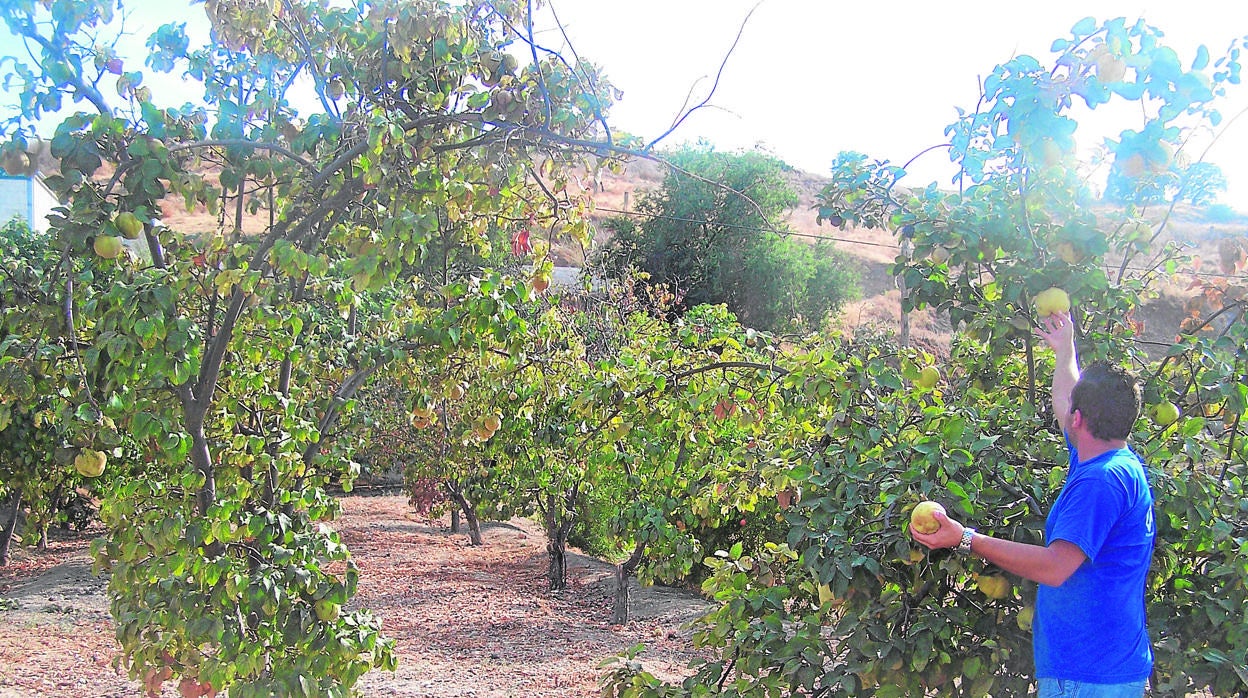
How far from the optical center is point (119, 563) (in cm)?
293

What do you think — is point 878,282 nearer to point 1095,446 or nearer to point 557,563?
point 557,563

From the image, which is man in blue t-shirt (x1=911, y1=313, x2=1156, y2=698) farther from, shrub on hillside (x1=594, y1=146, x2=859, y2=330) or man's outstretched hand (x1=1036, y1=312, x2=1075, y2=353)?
shrub on hillside (x1=594, y1=146, x2=859, y2=330)

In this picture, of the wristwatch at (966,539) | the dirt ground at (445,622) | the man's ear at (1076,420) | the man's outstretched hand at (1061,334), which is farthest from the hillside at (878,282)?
the wristwatch at (966,539)

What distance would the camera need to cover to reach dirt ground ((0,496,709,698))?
18.8 feet

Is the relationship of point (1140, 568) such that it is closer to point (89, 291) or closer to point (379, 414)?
point (89, 291)

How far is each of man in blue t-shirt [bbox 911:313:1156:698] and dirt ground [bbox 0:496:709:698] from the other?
3982mm

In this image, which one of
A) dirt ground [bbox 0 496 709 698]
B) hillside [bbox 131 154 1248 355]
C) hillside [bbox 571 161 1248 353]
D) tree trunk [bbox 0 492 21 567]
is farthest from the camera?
hillside [bbox 571 161 1248 353]

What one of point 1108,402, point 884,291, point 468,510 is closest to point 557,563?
point 468,510

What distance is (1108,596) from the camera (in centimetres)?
219

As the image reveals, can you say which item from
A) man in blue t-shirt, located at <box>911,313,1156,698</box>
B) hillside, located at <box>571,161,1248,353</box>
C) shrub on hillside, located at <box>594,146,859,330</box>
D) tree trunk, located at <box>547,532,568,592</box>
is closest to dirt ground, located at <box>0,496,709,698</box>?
tree trunk, located at <box>547,532,568,592</box>

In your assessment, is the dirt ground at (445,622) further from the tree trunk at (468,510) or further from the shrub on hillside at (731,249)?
the shrub on hillside at (731,249)

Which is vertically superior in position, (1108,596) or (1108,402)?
(1108,402)

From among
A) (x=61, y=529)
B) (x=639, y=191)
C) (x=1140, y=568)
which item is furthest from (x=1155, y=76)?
(x=639, y=191)

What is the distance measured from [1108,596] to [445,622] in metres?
6.07
